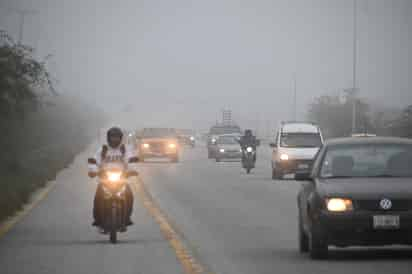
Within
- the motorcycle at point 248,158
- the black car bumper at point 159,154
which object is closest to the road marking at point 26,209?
the motorcycle at point 248,158

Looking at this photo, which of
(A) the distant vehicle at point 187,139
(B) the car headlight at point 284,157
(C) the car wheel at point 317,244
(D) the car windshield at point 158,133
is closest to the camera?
(C) the car wheel at point 317,244

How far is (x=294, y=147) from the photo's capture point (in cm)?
4375

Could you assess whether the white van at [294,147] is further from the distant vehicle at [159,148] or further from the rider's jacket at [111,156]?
the rider's jacket at [111,156]

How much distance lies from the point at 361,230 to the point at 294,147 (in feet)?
91.5

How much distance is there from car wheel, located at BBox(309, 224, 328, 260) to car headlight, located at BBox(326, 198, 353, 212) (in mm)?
280

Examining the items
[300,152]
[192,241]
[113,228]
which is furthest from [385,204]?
[300,152]

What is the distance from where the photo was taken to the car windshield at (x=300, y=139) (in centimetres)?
4406

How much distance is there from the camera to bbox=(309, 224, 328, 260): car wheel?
16.2 meters

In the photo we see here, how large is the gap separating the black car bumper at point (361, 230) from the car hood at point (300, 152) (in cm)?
2686

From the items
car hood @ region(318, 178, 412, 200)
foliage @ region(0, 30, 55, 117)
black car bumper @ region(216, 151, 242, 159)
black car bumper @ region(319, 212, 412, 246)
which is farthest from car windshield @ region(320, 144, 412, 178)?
black car bumper @ region(216, 151, 242, 159)

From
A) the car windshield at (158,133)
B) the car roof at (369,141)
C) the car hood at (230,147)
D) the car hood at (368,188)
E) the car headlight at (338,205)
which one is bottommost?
the car headlight at (338,205)

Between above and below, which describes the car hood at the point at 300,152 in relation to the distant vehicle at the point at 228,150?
below

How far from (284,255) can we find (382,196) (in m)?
2.28

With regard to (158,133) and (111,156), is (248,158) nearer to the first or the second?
(158,133)
